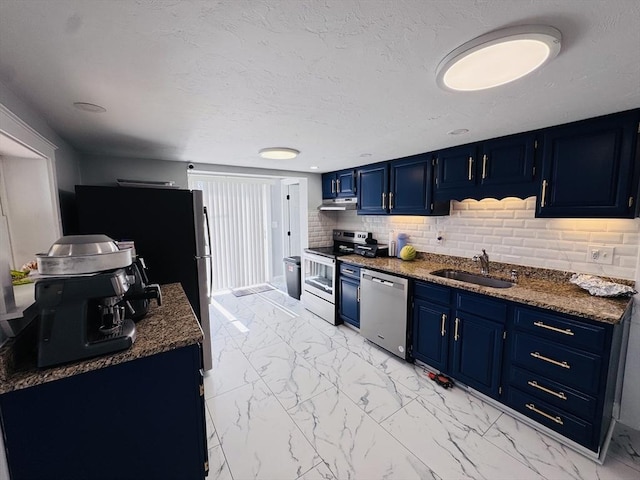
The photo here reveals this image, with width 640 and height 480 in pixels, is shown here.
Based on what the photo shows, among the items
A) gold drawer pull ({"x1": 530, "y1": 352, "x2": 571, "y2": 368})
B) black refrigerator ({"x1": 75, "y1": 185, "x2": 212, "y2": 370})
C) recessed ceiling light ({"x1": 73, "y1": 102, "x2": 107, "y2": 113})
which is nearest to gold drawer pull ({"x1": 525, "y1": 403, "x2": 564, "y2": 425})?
gold drawer pull ({"x1": 530, "y1": 352, "x2": 571, "y2": 368})

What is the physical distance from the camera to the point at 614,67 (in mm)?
1179

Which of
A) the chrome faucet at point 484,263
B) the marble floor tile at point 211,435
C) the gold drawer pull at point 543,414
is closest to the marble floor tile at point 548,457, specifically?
the gold drawer pull at point 543,414

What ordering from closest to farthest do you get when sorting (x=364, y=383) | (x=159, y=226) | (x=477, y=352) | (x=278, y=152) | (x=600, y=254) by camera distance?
(x=600, y=254)
(x=477, y=352)
(x=159, y=226)
(x=364, y=383)
(x=278, y=152)

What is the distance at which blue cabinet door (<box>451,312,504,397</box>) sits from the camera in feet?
6.68

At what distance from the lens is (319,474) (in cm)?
158

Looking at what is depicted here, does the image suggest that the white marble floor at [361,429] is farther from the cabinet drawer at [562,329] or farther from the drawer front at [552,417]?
the cabinet drawer at [562,329]

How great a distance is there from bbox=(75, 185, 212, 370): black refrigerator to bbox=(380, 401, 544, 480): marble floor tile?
1846 millimetres

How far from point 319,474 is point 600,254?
8.35 ft

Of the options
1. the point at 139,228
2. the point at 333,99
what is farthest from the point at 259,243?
the point at 333,99

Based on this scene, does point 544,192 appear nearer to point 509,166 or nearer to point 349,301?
point 509,166

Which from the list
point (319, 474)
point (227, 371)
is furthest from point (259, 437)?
point (227, 371)

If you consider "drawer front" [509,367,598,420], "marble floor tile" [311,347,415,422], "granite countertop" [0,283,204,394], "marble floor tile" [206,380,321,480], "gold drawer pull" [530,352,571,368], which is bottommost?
"marble floor tile" [206,380,321,480]

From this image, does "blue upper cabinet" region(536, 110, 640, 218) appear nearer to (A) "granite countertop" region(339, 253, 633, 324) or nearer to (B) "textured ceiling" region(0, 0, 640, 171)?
(B) "textured ceiling" region(0, 0, 640, 171)

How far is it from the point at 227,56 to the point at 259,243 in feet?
14.8
